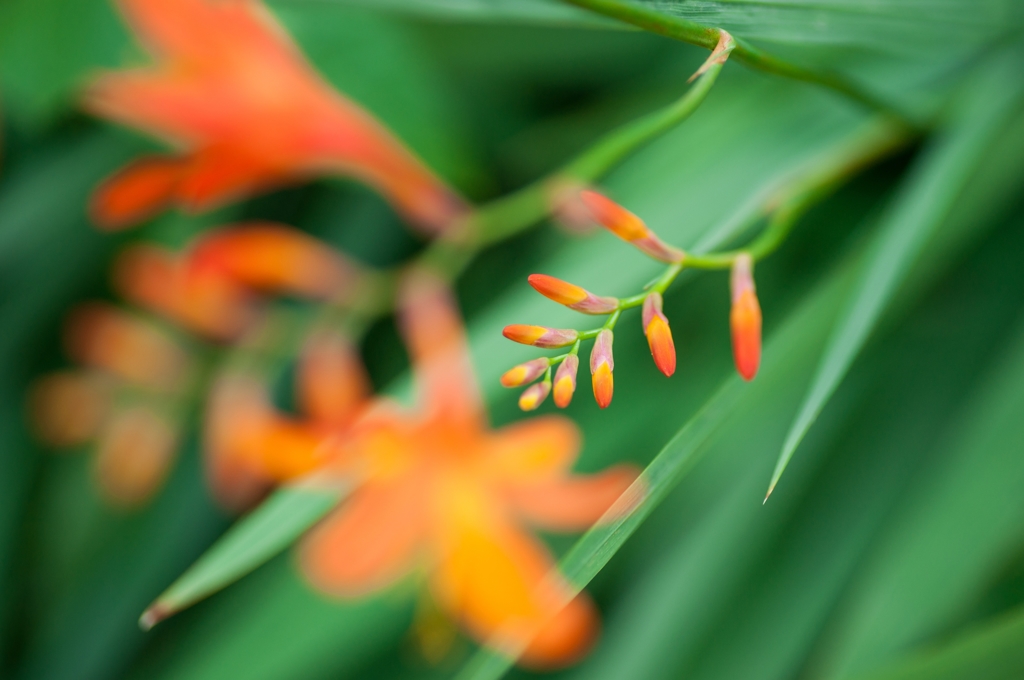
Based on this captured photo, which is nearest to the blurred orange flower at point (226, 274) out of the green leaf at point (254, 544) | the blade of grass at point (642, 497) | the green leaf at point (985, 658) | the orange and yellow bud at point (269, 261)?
the orange and yellow bud at point (269, 261)

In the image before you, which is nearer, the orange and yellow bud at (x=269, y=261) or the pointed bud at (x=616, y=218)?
the pointed bud at (x=616, y=218)

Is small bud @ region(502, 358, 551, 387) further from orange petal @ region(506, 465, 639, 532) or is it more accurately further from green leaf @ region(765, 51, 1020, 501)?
orange petal @ region(506, 465, 639, 532)

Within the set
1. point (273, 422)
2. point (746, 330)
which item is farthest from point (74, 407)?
point (746, 330)

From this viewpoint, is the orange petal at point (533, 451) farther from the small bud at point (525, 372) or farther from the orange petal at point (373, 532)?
the small bud at point (525, 372)

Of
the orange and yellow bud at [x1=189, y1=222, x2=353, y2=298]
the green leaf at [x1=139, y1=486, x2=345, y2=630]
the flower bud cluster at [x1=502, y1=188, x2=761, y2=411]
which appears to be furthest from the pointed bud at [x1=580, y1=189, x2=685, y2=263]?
the orange and yellow bud at [x1=189, y1=222, x2=353, y2=298]

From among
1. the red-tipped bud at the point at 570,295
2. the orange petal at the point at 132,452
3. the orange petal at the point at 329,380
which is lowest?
the orange petal at the point at 132,452

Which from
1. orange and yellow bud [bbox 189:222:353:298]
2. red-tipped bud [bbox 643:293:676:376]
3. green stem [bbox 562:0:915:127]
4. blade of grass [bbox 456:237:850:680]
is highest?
green stem [bbox 562:0:915:127]
